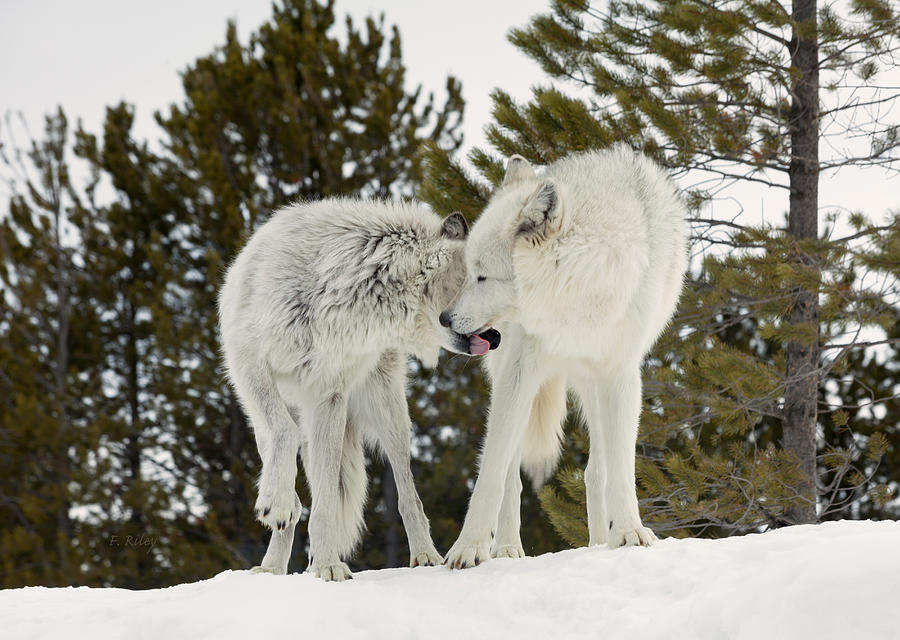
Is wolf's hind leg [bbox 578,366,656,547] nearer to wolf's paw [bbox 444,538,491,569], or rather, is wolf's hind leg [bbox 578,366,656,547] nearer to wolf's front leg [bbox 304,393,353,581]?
wolf's paw [bbox 444,538,491,569]

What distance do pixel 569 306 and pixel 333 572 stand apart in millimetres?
1548

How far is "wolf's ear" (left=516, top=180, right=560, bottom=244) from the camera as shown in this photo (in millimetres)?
3906

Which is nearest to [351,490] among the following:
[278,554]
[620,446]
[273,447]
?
[278,554]

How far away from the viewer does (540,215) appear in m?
3.96

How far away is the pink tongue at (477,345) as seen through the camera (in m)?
4.29

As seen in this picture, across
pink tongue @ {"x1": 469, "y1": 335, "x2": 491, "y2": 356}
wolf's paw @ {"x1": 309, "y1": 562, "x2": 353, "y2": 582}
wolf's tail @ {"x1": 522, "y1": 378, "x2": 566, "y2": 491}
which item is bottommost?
wolf's paw @ {"x1": 309, "y1": 562, "x2": 353, "y2": 582}

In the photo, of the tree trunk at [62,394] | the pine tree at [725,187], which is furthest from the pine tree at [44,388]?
the pine tree at [725,187]

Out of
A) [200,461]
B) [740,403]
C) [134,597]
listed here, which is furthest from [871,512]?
[134,597]

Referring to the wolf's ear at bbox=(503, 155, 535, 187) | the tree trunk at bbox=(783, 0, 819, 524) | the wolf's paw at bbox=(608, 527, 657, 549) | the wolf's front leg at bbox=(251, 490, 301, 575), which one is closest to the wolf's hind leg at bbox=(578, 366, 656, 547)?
the wolf's paw at bbox=(608, 527, 657, 549)

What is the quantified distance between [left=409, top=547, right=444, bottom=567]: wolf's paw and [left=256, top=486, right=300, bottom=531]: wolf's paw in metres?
0.73

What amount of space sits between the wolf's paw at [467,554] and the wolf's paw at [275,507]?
30.0 inches

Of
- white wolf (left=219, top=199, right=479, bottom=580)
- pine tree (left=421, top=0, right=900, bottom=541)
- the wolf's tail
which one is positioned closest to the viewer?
white wolf (left=219, top=199, right=479, bottom=580)

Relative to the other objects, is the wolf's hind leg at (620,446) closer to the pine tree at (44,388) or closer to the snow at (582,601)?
the snow at (582,601)

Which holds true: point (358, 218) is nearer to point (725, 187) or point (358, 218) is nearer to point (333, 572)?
point (333, 572)
